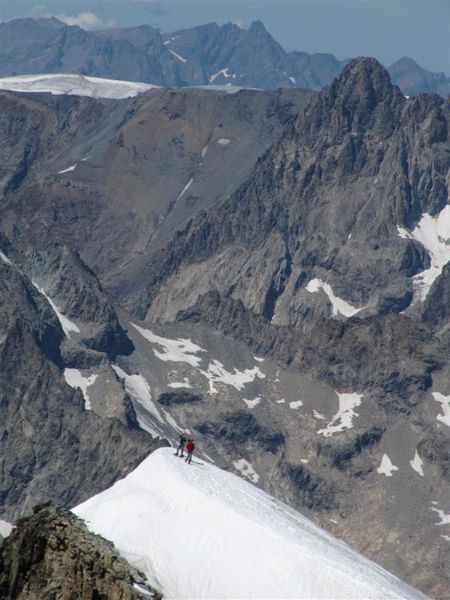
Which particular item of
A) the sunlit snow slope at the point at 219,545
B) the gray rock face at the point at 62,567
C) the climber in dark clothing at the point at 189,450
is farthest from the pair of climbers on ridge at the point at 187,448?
the gray rock face at the point at 62,567

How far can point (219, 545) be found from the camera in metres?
85.9

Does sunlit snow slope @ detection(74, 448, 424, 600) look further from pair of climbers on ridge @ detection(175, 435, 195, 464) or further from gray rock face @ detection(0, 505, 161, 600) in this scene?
pair of climbers on ridge @ detection(175, 435, 195, 464)

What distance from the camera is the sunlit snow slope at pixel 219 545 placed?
270 feet

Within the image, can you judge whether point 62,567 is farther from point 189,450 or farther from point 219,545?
point 189,450

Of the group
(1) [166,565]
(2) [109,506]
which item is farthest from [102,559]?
(2) [109,506]

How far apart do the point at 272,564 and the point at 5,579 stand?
14.5m

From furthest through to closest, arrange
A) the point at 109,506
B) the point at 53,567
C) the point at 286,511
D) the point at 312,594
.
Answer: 1. the point at 286,511
2. the point at 109,506
3. the point at 312,594
4. the point at 53,567

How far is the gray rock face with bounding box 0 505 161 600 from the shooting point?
70.4 metres

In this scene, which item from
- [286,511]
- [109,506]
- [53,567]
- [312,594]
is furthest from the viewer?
[286,511]

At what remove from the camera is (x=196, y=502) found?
9156 cm

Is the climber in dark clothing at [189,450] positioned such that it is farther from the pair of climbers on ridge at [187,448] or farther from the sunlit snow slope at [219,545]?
the sunlit snow slope at [219,545]

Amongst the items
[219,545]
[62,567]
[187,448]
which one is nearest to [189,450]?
[187,448]

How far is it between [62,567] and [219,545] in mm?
15460

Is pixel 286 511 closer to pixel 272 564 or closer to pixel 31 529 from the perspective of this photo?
pixel 272 564
